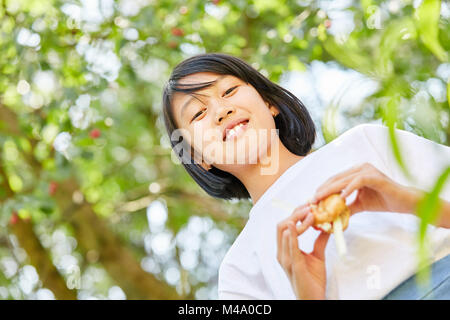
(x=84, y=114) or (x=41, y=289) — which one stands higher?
(x=84, y=114)

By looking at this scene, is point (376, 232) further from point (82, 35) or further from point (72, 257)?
point (72, 257)

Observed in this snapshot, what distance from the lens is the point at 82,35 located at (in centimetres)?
203

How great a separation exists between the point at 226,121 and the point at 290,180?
150 millimetres

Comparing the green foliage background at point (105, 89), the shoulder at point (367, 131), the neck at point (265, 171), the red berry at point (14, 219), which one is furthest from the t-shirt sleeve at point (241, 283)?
the red berry at point (14, 219)

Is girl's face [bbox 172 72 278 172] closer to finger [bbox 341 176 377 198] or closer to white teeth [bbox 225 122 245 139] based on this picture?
white teeth [bbox 225 122 245 139]

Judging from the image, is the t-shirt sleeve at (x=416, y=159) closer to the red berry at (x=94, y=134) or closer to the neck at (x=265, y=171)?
the neck at (x=265, y=171)

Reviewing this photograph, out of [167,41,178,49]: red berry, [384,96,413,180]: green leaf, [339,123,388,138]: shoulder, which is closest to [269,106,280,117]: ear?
[339,123,388,138]: shoulder

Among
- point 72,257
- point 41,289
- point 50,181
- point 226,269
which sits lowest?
point 72,257

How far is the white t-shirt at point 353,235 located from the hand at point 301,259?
40mm

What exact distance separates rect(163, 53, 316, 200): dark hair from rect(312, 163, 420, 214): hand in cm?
45

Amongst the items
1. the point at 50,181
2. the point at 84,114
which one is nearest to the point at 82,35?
the point at 84,114

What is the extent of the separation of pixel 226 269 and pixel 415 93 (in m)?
0.51

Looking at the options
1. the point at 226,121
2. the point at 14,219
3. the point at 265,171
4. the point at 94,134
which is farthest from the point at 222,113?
the point at 14,219

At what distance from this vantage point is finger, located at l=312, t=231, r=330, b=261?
775 mm
